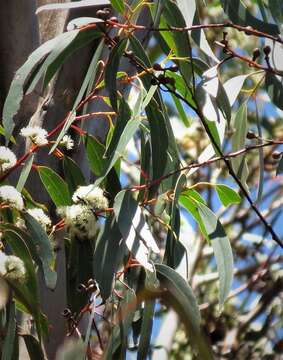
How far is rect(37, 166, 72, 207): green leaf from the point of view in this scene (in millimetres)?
1903

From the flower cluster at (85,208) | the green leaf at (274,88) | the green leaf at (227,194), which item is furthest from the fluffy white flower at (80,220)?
the green leaf at (274,88)

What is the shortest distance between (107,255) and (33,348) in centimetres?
24

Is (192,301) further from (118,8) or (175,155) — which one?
(118,8)

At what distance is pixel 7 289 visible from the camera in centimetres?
160

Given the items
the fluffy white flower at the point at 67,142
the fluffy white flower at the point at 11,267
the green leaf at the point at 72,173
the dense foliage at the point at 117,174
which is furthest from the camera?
the green leaf at the point at 72,173

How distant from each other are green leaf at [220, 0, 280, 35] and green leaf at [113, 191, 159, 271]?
45cm

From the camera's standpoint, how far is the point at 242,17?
1.99 m

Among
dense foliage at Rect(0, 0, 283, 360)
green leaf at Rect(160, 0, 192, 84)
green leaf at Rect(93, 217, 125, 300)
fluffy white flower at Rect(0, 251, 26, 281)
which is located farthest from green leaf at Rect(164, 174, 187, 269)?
fluffy white flower at Rect(0, 251, 26, 281)

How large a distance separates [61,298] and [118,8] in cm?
60

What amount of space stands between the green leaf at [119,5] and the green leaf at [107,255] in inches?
14.8

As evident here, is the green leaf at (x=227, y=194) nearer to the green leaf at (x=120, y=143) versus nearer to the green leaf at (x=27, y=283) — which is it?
the green leaf at (x=120, y=143)

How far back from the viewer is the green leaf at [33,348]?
185cm

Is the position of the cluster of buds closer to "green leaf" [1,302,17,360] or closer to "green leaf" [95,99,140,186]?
"green leaf" [95,99,140,186]

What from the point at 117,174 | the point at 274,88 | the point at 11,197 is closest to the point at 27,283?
the point at 11,197
